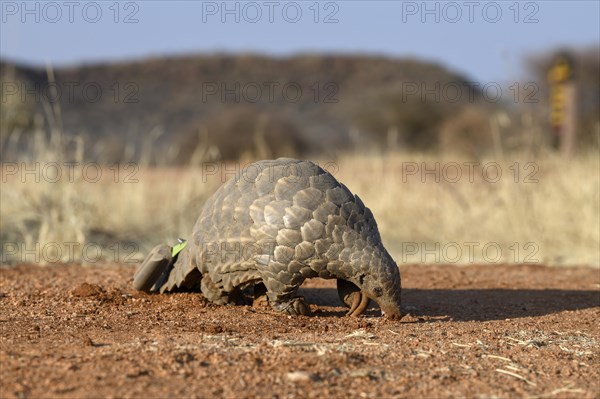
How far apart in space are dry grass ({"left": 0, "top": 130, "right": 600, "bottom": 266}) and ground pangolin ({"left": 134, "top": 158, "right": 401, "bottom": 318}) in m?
3.70

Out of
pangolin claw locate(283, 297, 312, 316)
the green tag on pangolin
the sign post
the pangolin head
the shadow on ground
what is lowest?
the shadow on ground

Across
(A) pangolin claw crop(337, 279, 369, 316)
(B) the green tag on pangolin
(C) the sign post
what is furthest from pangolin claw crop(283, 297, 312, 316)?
(C) the sign post

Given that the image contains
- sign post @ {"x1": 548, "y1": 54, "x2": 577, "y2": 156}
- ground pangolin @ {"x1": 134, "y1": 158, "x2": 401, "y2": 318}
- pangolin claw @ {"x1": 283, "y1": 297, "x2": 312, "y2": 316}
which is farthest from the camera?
sign post @ {"x1": 548, "y1": 54, "x2": 577, "y2": 156}

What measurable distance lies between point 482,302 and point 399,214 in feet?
18.7

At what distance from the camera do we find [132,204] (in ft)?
36.4

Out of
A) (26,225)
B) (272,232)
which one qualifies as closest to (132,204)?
(26,225)

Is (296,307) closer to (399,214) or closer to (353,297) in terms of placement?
(353,297)

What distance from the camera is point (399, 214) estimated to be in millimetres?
12086

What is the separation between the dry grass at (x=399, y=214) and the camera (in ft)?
30.5

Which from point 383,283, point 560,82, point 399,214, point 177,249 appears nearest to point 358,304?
point 383,283

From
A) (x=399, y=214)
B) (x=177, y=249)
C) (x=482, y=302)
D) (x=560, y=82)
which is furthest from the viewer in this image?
(x=560, y=82)

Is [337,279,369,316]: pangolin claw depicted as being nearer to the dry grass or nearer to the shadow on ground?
the shadow on ground

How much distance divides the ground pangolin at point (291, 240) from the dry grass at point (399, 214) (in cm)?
370

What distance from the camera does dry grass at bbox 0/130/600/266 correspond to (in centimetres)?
928
